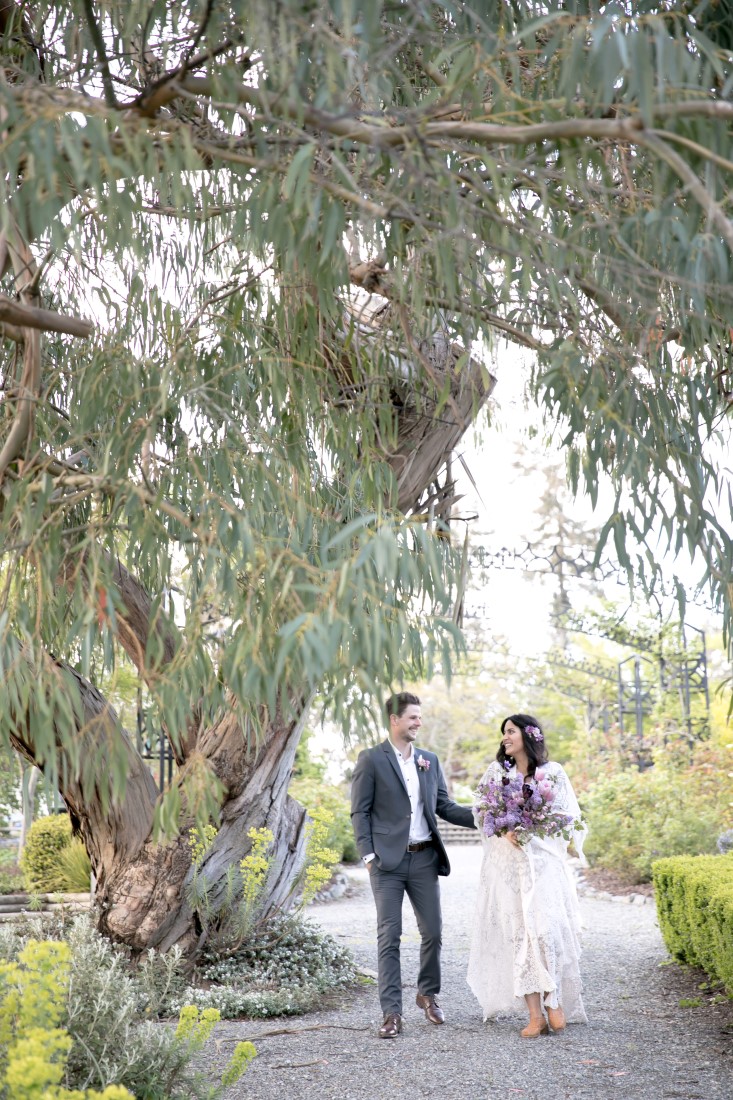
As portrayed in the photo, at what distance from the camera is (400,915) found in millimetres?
5469

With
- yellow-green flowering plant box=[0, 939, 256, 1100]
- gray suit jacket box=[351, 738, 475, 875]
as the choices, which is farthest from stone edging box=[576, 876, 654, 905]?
yellow-green flowering plant box=[0, 939, 256, 1100]

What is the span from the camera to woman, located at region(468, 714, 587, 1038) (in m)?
5.28

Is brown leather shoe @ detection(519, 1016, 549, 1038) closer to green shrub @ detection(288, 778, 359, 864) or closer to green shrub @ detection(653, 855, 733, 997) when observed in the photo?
green shrub @ detection(653, 855, 733, 997)

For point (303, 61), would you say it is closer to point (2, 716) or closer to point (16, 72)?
point (16, 72)

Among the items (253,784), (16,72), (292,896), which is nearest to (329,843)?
(292,896)

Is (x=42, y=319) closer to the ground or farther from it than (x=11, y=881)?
farther from it

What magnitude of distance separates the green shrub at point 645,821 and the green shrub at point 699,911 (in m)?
3.26

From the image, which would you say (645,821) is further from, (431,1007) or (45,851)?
(431,1007)

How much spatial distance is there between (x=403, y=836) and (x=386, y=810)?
0.16 metres

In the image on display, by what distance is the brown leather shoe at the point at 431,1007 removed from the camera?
563 centimetres

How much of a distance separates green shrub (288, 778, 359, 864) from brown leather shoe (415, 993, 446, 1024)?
22.6 ft

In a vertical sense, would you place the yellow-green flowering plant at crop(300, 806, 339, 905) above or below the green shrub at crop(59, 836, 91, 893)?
above

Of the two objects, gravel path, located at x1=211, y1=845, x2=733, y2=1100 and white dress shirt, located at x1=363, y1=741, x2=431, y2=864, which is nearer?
gravel path, located at x1=211, y1=845, x2=733, y2=1100

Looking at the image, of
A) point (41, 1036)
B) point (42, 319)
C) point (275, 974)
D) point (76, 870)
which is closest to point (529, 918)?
point (275, 974)
